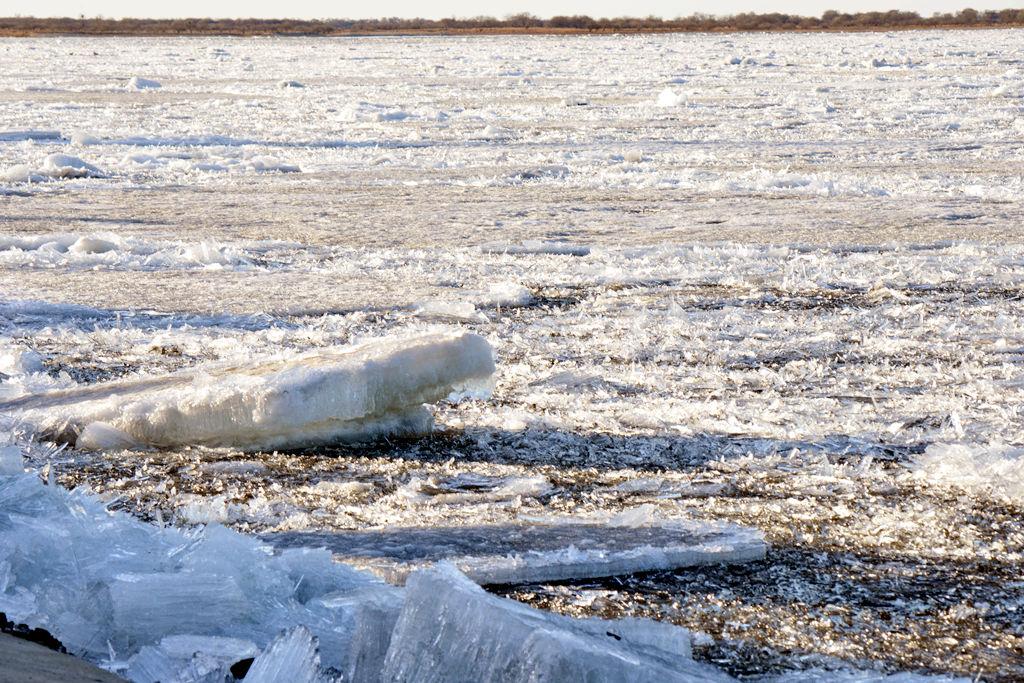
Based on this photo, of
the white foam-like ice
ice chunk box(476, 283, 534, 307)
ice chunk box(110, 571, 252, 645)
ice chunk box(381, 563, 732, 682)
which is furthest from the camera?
ice chunk box(476, 283, 534, 307)

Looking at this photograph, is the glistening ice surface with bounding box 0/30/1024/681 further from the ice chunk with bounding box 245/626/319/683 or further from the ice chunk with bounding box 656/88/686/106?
the ice chunk with bounding box 656/88/686/106

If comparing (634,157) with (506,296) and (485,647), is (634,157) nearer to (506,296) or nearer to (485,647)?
(506,296)

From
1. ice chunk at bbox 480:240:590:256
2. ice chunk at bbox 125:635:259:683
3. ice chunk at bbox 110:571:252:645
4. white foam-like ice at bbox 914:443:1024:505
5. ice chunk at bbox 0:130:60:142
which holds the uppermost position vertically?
ice chunk at bbox 0:130:60:142

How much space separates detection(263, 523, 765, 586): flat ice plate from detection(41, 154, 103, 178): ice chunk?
320 inches

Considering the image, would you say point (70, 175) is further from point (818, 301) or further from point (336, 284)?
point (818, 301)

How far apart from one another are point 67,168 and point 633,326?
6.90 metres

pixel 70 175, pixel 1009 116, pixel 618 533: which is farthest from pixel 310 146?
pixel 618 533

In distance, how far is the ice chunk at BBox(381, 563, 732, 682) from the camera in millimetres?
1663

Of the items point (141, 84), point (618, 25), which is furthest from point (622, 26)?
point (141, 84)

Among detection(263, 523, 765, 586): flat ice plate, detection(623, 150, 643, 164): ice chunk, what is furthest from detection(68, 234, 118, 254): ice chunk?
detection(623, 150, 643, 164): ice chunk

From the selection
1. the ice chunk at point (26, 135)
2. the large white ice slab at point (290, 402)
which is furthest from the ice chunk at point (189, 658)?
the ice chunk at point (26, 135)

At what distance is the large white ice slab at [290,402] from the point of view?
10.4 ft

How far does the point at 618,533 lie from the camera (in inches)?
100

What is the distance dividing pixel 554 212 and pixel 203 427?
5.03m
